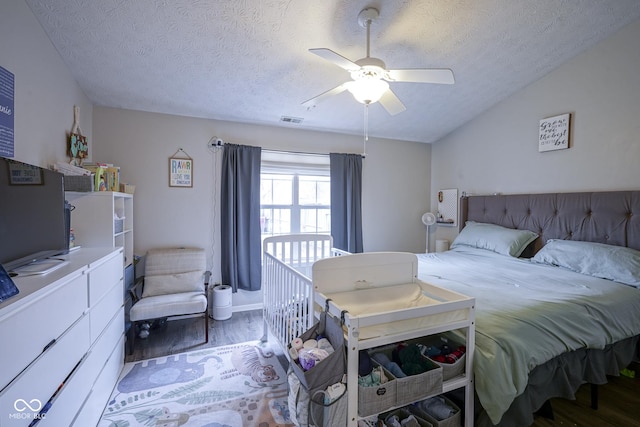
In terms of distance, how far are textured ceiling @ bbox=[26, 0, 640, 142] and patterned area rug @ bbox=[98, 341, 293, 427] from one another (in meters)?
2.33

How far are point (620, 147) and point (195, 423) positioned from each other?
146 inches

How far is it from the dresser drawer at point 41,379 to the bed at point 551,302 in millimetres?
1725

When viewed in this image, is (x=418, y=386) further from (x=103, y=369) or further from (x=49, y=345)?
(x=103, y=369)

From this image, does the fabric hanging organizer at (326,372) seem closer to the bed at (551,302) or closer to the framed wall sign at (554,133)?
the bed at (551,302)

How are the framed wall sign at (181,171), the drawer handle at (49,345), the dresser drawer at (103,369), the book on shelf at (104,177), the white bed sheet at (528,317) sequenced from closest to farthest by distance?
the drawer handle at (49,345) < the white bed sheet at (528,317) < the dresser drawer at (103,369) < the book on shelf at (104,177) < the framed wall sign at (181,171)

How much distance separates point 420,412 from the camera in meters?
1.40

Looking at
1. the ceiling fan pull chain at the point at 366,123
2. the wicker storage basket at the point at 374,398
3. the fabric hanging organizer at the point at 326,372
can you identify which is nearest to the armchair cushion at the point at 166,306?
the fabric hanging organizer at the point at 326,372

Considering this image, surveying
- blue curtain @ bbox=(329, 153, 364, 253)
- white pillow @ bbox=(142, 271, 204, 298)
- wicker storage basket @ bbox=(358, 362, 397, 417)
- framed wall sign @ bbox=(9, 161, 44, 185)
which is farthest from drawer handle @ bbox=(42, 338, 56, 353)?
blue curtain @ bbox=(329, 153, 364, 253)

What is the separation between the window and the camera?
347 centimetres

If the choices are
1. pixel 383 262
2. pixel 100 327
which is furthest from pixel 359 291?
pixel 100 327

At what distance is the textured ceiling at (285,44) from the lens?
177 cm

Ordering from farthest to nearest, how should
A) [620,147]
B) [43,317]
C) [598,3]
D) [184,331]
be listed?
[184,331] < [620,147] < [598,3] < [43,317]

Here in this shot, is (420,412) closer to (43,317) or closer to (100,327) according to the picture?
(43,317)

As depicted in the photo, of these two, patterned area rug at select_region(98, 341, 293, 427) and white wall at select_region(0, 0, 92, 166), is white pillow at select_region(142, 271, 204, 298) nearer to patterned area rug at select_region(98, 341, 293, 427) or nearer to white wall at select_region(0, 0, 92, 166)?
patterned area rug at select_region(98, 341, 293, 427)
